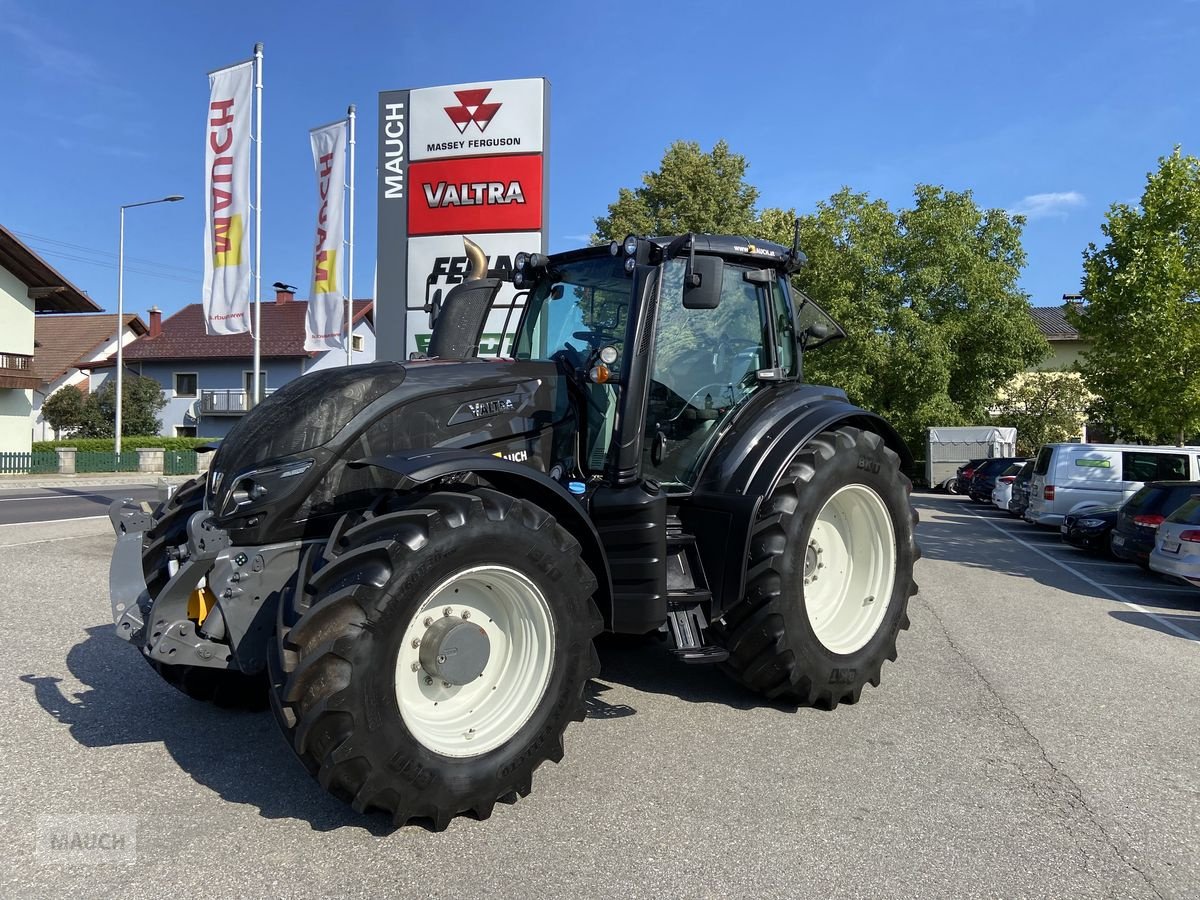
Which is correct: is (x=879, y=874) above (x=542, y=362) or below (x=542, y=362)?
below

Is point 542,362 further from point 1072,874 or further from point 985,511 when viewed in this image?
point 985,511

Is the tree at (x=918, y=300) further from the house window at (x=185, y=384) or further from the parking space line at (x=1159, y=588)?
the house window at (x=185, y=384)

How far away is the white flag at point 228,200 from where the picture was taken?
55.2 ft

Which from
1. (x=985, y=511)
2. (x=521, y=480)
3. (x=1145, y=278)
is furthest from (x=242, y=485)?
(x=985, y=511)

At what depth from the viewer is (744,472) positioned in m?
4.98

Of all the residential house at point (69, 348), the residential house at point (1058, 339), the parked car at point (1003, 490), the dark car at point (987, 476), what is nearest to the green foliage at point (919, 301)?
the dark car at point (987, 476)

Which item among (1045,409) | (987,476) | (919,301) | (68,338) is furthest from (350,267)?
(68,338)

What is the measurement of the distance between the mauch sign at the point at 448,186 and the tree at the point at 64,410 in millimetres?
32918

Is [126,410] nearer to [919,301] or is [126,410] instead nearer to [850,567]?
[919,301]

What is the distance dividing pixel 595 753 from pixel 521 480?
1.40 meters

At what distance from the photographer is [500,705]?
3906mm

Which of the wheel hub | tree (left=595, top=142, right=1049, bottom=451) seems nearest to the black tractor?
the wheel hub

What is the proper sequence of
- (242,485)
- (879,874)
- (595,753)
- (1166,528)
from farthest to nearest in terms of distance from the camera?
(1166,528), (595,753), (242,485), (879,874)

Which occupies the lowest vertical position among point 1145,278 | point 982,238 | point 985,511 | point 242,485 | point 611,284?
point 985,511
